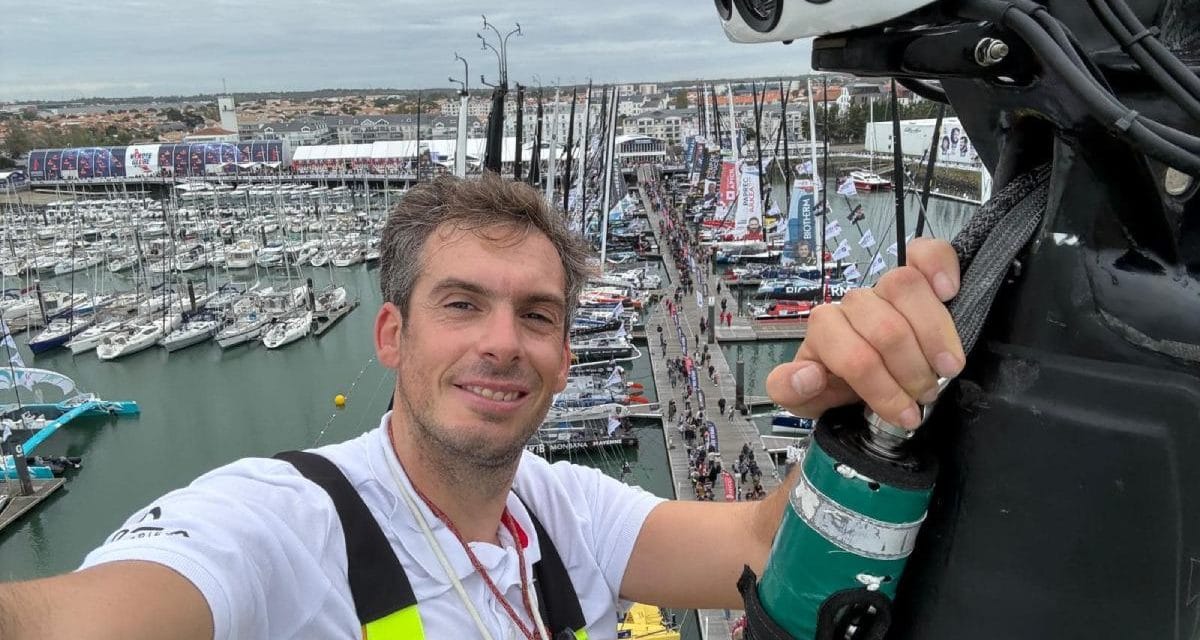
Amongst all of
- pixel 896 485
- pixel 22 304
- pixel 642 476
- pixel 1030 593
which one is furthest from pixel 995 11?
pixel 22 304

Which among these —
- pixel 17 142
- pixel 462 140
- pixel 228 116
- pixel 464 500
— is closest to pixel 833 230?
pixel 462 140

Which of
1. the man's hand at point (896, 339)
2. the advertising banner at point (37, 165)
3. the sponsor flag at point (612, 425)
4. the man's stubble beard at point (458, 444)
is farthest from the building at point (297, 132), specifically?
the man's hand at point (896, 339)

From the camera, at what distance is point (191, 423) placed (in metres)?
24.0

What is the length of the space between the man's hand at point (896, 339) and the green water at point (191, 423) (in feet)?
55.8

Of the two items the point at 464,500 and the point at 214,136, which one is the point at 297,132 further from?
the point at 464,500

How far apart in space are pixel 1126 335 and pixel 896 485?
0.35m

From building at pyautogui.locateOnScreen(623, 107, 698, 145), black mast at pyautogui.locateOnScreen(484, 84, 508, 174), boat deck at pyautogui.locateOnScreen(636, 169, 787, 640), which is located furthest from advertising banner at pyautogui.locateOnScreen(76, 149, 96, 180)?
black mast at pyautogui.locateOnScreen(484, 84, 508, 174)

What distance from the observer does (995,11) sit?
94 centimetres

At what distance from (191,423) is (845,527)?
26748 millimetres

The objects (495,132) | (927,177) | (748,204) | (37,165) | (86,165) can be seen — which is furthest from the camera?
(37,165)

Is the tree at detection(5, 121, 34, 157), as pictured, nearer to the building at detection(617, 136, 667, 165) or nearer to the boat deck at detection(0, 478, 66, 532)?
the building at detection(617, 136, 667, 165)

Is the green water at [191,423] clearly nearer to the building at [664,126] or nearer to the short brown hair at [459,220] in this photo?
the short brown hair at [459,220]

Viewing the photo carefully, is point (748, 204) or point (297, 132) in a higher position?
point (297, 132)

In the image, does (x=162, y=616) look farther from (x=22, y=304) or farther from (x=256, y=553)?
(x=22, y=304)
